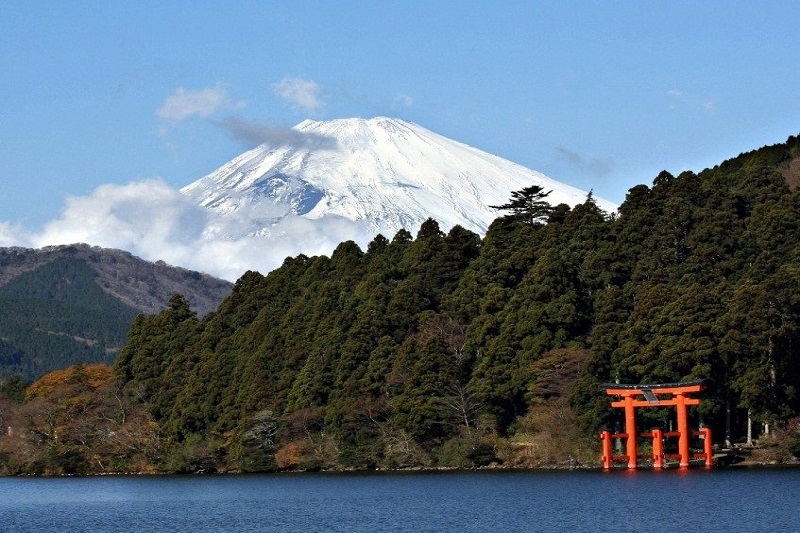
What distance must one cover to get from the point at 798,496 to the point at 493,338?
810 inches

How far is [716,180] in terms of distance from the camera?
6438 centimetres

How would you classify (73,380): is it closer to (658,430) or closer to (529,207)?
(529,207)

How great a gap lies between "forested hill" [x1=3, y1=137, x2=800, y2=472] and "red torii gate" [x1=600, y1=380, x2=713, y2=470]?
85 cm

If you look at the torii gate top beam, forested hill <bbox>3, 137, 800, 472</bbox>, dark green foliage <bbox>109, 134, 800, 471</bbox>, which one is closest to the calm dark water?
the torii gate top beam

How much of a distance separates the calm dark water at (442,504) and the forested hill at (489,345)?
347 centimetres

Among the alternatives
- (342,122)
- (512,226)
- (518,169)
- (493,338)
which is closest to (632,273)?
(493,338)

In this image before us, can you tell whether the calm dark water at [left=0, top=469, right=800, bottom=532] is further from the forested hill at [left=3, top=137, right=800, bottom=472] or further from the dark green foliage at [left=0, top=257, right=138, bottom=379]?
the dark green foliage at [left=0, top=257, right=138, bottom=379]

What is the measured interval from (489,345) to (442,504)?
16.4 metres

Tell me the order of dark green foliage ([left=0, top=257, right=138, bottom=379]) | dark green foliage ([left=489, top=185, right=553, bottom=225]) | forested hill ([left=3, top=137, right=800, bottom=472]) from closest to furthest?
forested hill ([left=3, top=137, right=800, bottom=472])
dark green foliage ([left=489, top=185, right=553, bottom=225])
dark green foliage ([left=0, top=257, right=138, bottom=379])

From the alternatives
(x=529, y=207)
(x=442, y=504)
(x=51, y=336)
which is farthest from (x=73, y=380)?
(x=51, y=336)

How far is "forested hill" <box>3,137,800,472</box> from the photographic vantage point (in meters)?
48.7

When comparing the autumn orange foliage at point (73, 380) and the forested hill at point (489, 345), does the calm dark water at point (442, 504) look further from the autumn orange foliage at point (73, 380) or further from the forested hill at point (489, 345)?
the autumn orange foliage at point (73, 380)

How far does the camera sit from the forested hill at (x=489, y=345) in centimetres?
A: 4872

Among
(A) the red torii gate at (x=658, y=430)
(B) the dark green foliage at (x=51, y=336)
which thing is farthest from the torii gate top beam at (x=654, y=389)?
(B) the dark green foliage at (x=51, y=336)
